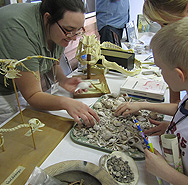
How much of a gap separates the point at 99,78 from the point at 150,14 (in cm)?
59

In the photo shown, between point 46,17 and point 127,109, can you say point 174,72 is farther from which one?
point 46,17

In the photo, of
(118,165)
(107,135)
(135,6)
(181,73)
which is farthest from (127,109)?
(135,6)

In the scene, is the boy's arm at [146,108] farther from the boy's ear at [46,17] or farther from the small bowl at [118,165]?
the boy's ear at [46,17]

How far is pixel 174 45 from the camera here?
0.58 metres

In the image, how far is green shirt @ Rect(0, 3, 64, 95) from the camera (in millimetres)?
926

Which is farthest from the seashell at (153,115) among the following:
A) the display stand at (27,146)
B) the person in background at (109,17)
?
the person in background at (109,17)

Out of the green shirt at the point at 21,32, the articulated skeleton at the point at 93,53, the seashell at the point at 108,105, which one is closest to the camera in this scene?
the green shirt at the point at 21,32

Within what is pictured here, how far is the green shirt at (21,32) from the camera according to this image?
93 centimetres

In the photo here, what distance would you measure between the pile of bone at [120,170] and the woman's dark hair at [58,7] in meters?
0.71

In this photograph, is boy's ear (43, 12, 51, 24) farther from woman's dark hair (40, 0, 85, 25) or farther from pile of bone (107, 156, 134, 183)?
pile of bone (107, 156, 134, 183)

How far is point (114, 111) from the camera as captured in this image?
3.49 ft

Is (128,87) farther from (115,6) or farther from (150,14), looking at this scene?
(115,6)

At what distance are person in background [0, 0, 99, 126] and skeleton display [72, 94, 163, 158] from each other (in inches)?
2.1

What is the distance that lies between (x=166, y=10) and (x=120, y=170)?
31.7 inches
